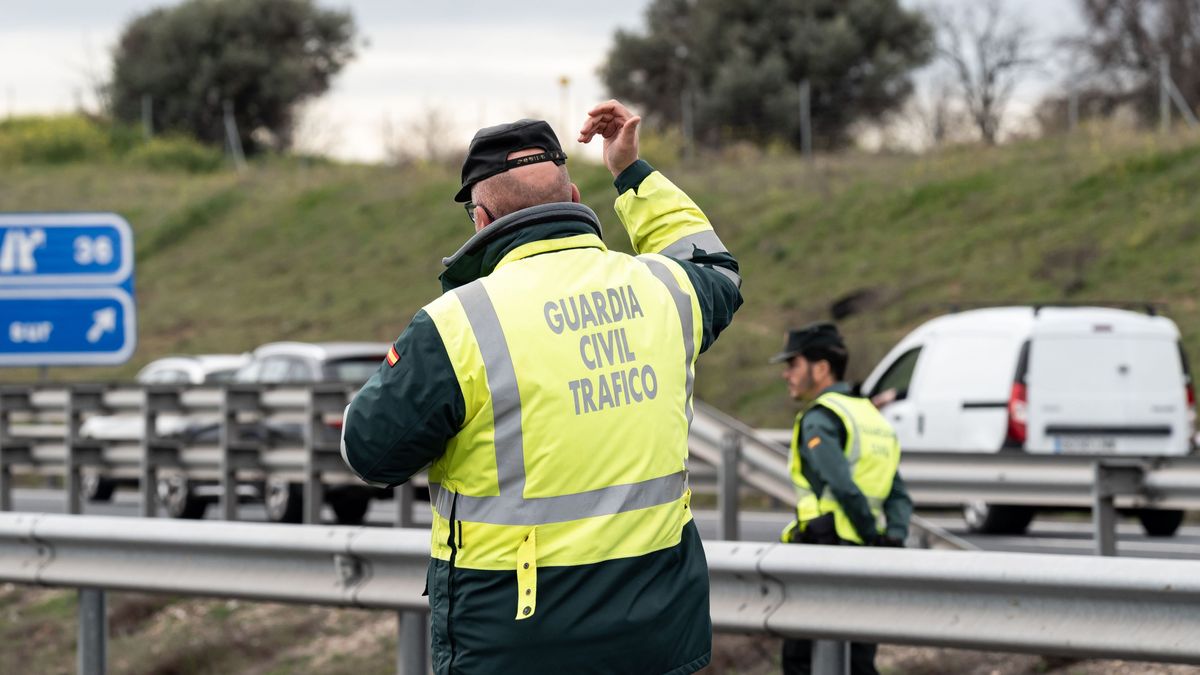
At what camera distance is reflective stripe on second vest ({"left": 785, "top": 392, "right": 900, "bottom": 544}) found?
267 inches

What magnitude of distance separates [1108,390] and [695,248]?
37.9 ft

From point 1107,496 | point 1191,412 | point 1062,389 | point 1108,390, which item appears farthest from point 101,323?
point 1191,412

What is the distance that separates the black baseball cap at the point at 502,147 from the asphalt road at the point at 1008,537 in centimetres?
884

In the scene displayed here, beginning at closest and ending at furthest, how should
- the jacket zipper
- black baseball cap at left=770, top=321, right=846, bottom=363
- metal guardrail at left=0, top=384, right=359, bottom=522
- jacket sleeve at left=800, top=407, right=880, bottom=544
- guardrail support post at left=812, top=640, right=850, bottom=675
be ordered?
the jacket zipper → guardrail support post at left=812, top=640, right=850, bottom=675 → jacket sleeve at left=800, top=407, right=880, bottom=544 → black baseball cap at left=770, top=321, right=846, bottom=363 → metal guardrail at left=0, top=384, right=359, bottom=522

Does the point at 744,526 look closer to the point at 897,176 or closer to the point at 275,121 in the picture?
the point at 897,176

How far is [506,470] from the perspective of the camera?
3.74 metres

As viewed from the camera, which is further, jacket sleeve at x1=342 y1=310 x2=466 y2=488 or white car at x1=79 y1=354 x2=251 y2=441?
white car at x1=79 y1=354 x2=251 y2=441

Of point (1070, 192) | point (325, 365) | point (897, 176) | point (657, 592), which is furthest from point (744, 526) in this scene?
point (897, 176)

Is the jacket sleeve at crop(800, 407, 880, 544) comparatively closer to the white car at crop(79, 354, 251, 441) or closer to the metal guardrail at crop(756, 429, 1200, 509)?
the metal guardrail at crop(756, 429, 1200, 509)

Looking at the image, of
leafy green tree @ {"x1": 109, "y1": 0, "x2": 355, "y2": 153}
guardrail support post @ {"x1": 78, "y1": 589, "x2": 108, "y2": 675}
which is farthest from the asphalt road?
leafy green tree @ {"x1": 109, "y1": 0, "x2": 355, "y2": 153}

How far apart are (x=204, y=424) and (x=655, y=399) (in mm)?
13860

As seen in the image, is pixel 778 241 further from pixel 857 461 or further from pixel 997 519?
pixel 857 461

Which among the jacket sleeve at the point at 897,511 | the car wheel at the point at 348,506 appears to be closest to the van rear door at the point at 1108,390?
the car wheel at the point at 348,506

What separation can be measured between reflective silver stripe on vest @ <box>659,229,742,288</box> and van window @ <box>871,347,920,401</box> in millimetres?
11698
